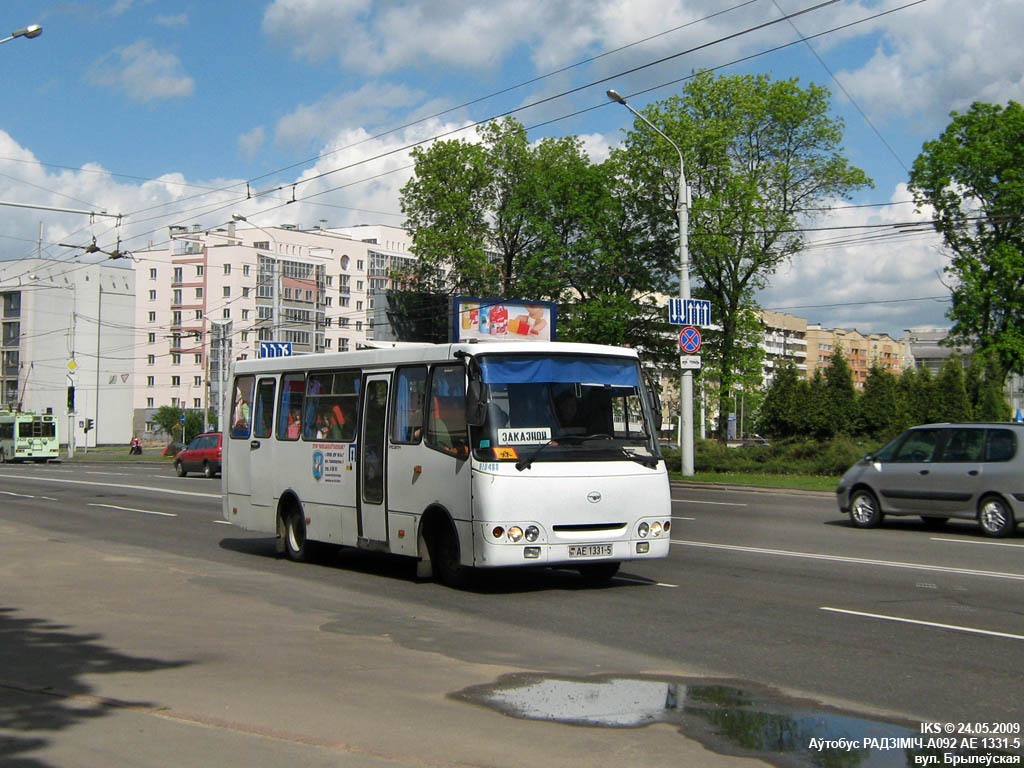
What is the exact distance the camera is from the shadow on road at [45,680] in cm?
586

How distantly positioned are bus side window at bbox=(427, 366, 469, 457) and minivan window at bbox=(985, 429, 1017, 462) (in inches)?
382

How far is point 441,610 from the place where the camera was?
10.8 m

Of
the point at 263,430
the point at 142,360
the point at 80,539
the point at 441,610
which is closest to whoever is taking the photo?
the point at 441,610

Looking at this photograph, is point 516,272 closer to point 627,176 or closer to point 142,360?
point 627,176

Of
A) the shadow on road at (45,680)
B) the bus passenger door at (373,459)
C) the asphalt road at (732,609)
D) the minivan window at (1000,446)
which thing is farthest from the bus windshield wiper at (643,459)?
the minivan window at (1000,446)

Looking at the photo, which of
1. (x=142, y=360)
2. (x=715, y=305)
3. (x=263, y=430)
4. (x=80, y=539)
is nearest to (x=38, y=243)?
(x=715, y=305)

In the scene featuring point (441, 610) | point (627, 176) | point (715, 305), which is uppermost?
point (627, 176)

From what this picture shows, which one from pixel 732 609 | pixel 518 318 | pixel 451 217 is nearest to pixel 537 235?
pixel 451 217

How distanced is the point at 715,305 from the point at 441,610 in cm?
4512

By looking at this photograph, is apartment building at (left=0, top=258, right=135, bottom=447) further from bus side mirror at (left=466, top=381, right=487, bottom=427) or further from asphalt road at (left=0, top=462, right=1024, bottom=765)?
bus side mirror at (left=466, top=381, right=487, bottom=427)

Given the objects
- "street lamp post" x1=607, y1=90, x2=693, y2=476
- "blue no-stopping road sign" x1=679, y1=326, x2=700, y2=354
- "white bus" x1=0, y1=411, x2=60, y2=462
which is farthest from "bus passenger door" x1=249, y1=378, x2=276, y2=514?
"white bus" x1=0, y1=411, x2=60, y2=462

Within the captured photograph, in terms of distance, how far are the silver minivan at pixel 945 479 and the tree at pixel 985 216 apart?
34.6 meters

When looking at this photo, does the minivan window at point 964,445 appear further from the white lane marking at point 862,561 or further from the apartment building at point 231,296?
the apartment building at point 231,296

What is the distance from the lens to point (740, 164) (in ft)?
176
